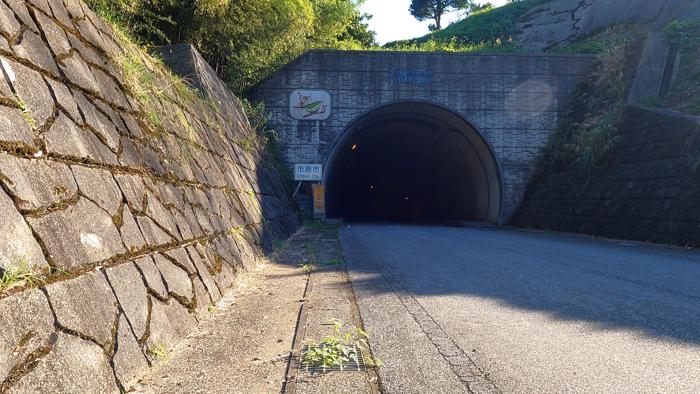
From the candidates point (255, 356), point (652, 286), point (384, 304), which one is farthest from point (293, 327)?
point (652, 286)

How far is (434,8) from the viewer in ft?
195

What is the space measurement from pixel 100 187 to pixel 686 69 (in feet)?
60.4

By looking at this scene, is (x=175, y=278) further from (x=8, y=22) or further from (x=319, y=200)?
(x=319, y=200)

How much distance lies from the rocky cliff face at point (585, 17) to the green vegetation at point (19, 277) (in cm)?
2315

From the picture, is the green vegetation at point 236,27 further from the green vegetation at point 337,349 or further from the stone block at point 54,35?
the green vegetation at point 337,349

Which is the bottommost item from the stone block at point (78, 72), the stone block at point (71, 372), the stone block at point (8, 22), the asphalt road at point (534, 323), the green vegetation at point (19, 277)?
the asphalt road at point (534, 323)

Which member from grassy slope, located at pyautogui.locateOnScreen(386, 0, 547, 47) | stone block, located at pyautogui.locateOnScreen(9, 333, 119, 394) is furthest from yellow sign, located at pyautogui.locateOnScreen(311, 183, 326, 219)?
stone block, located at pyautogui.locateOnScreen(9, 333, 119, 394)

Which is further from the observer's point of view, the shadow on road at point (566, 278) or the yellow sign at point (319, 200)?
the yellow sign at point (319, 200)

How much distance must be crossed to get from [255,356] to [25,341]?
60.9 inches

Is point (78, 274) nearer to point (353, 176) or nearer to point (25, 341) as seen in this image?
point (25, 341)

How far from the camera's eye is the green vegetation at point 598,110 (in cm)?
1608

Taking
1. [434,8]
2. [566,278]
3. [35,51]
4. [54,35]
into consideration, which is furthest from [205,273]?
[434,8]

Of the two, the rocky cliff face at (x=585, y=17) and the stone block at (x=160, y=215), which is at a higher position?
the rocky cliff face at (x=585, y=17)

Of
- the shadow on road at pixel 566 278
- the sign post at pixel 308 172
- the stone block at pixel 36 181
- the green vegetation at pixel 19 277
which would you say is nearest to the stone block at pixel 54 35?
the stone block at pixel 36 181
